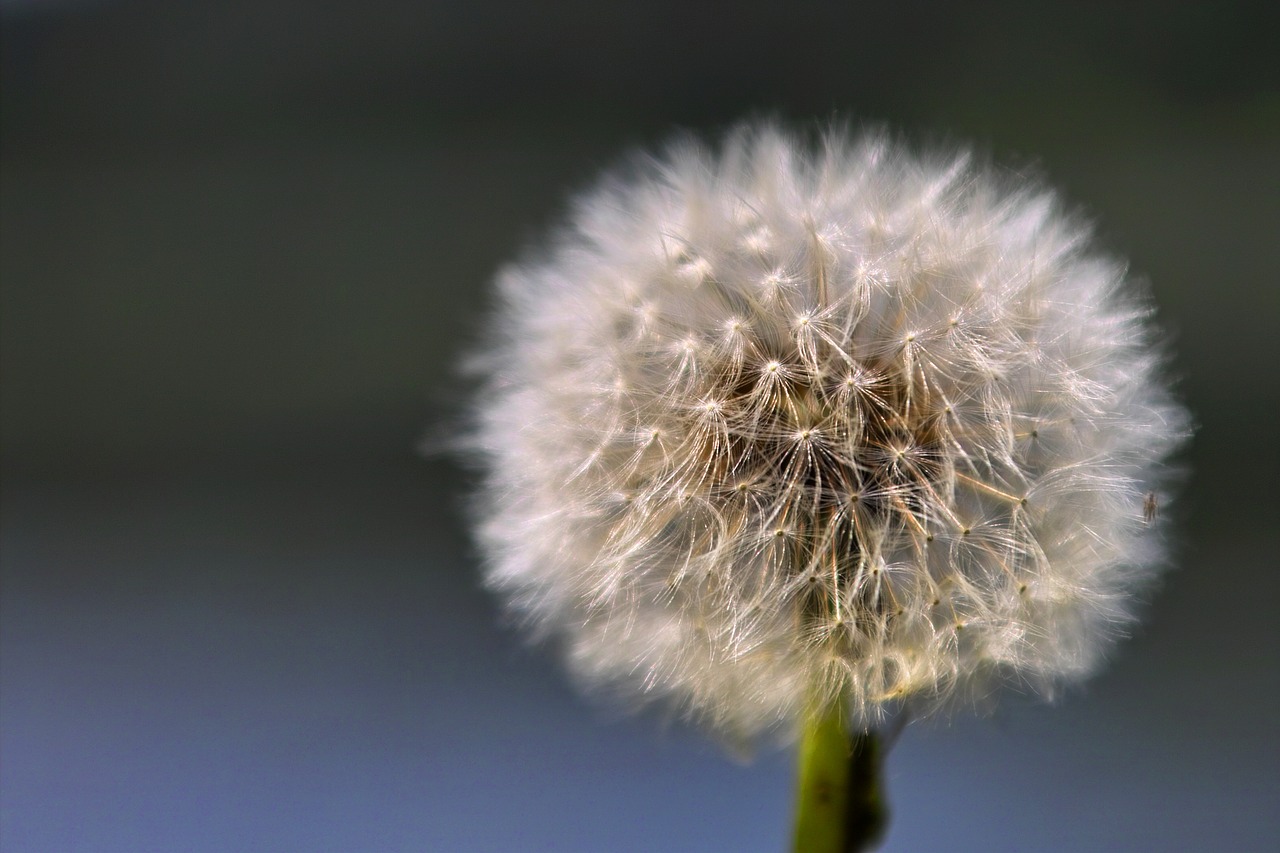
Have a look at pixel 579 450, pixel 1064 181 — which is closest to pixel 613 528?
pixel 579 450

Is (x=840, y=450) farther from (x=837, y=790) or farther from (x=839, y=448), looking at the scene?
(x=837, y=790)

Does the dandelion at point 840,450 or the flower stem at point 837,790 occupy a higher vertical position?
the dandelion at point 840,450

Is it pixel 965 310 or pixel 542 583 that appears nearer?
pixel 965 310

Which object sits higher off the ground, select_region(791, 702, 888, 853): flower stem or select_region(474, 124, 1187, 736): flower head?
select_region(474, 124, 1187, 736): flower head

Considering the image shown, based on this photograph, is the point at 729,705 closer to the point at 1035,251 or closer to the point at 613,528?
the point at 613,528
